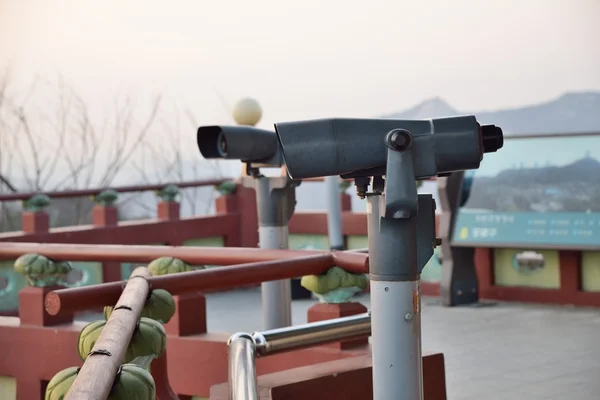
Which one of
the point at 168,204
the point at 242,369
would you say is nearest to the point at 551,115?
the point at 168,204

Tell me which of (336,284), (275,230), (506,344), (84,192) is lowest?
(506,344)

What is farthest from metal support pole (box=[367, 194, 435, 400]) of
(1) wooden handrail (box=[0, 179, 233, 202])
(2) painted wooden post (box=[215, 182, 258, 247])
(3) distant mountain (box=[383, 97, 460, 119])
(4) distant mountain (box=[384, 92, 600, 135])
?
(3) distant mountain (box=[383, 97, 460, 119])

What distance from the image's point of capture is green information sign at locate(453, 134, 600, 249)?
557 cm

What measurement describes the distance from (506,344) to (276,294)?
4.36ft

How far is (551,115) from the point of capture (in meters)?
8.62

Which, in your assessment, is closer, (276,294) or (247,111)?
(276,294)

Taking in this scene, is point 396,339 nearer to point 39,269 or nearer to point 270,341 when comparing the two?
point 270,341

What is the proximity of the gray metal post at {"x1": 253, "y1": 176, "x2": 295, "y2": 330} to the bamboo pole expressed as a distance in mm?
1423

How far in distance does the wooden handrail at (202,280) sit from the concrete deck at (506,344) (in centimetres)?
89

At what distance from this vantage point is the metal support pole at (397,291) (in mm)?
1669

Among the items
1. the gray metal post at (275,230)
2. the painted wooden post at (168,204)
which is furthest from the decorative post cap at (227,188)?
the gray metal post at (275,230)

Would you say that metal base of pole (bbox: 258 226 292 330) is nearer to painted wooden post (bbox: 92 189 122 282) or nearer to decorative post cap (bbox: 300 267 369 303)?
decorative post cap (bbox: 300 267 369 303)

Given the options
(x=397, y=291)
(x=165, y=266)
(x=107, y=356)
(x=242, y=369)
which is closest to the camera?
(x=107, y=356)

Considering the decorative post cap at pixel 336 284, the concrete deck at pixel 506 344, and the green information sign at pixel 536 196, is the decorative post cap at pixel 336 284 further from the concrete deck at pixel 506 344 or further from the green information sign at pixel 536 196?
the green information sign at pixel 536 196
